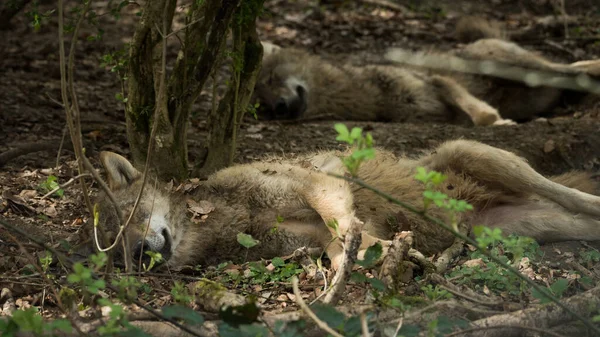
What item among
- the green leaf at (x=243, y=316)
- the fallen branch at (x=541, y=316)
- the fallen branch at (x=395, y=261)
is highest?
the green leaf at (x=243, y=316)

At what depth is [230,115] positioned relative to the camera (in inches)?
236

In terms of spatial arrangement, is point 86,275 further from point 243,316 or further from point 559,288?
point 559,288

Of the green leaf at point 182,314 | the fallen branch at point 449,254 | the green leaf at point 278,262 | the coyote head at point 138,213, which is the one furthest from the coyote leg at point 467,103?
the green leaf at point 182,314

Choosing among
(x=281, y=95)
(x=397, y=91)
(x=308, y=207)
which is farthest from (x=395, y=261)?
(x=397, y=91)

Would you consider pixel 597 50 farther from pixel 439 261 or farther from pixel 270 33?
pixel 439 261

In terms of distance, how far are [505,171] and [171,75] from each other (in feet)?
8.18

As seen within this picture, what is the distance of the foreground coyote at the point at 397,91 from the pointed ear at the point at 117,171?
403 cm

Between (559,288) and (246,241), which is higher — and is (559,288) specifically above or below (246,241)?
above

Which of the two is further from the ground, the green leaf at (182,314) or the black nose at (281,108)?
the green leaf at (182,314)

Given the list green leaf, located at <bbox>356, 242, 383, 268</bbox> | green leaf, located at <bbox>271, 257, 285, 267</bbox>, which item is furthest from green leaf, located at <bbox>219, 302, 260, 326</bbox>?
green leaf, located at <bbox>271, 257, 285, 267</bbox>

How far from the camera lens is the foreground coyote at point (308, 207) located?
5.07 m

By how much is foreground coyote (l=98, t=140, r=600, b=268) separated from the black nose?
3606mm

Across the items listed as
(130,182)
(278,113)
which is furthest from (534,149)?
(130,182)

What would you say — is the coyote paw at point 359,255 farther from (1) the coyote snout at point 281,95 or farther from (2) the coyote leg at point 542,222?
(1) the coyote snout at point 281,95
